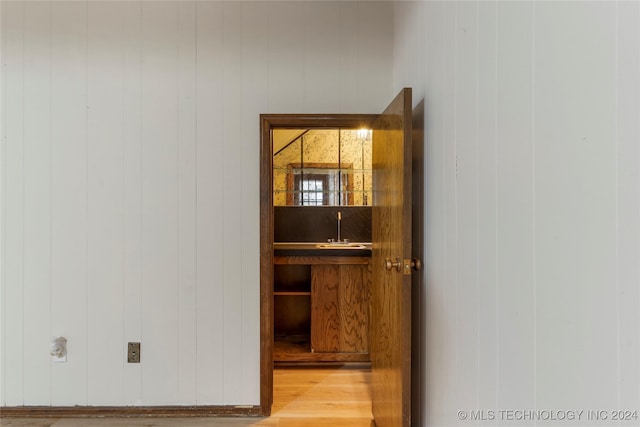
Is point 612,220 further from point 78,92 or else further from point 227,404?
point 78,92

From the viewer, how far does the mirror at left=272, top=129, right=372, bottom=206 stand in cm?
403

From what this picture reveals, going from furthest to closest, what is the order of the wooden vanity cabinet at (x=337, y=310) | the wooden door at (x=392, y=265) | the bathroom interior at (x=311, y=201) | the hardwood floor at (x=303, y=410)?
the bathroom interior at (x=311, y=201), the wooden vanity cabinet at (x=337, y=310), the hardwood floor at (x=303, y=410), the wooden door at (x=392, y=265)

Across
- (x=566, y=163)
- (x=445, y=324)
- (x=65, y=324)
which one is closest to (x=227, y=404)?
(x=65, y=324)

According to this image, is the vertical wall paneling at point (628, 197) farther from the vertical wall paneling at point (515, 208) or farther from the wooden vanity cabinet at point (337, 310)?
the wooden vanity cabinet at point (337, 310)

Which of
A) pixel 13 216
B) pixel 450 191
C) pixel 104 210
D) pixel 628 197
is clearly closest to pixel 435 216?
pixel 450 191

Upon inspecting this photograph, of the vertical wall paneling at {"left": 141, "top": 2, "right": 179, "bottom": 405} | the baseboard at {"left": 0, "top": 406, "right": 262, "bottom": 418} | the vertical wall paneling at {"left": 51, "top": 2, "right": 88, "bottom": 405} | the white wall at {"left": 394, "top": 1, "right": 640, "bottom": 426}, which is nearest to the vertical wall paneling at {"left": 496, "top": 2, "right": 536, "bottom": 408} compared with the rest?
the white wall at {"left": 394, "top": 1, "right": 640, "bottom": 426}

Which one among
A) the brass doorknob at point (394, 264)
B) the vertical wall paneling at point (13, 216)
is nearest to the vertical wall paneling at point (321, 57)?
the brass doorknob at point (394, 264)

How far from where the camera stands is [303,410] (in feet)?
7.78

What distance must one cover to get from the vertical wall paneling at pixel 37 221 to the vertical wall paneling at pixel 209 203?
36.1 inches

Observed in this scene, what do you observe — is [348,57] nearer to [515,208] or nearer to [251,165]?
[251,165]

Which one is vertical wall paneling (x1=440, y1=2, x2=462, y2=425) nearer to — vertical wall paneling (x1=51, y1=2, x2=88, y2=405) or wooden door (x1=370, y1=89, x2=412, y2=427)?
wooden door (x1=370, y1=89, x2=412, y2=427)

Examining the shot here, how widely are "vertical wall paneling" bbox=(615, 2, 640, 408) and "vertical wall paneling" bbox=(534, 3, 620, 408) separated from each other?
0.01m

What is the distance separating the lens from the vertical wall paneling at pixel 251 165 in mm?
2336

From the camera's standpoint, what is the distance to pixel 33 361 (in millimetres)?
2307
